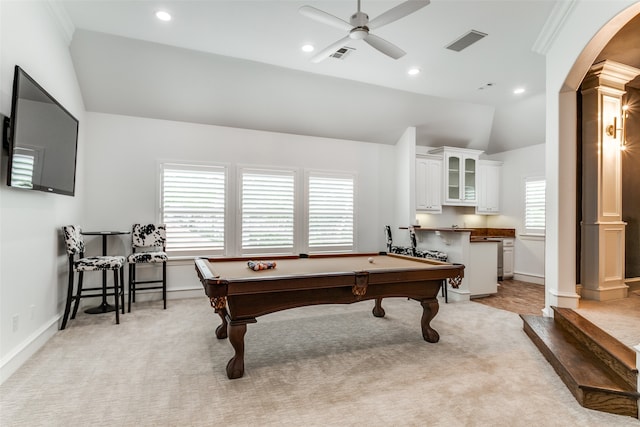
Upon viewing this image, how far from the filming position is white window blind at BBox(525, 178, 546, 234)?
6281mm

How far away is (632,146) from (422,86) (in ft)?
9.16

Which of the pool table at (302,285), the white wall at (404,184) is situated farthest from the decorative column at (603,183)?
the white wall at (404,184)

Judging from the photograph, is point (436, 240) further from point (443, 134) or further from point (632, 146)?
point (632, 146)

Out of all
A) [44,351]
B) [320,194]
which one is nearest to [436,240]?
[320,194]

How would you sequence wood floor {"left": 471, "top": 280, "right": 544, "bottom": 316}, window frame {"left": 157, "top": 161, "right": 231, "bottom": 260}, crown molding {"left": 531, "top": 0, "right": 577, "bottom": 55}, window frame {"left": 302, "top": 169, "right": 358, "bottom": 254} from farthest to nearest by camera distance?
window frame {"left": 302, "top": 169, "right": 358, "bottom": 254}, window frame {"left": 157, "top": 161, "right": 231, "bottom": 260}, wood floor {"left": 471, "top": 280, "right": 544, "bottom": 316}, crown molding {"left": 531, "top": 0, "right": 577, "bottom": 55}

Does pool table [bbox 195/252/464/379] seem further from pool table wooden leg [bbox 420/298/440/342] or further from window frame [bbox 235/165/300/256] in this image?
window frame [bbox 235/165/300/256]

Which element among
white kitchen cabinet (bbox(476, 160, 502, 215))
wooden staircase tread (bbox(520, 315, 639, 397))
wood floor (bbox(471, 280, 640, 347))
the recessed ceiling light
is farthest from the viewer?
white kitchen cabinet (bbox(476, 160, 502, 215))

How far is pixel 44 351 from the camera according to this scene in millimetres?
2941

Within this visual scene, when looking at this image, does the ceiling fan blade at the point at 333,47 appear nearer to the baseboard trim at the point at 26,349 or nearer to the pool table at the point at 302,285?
the pool table at the point at 302,285

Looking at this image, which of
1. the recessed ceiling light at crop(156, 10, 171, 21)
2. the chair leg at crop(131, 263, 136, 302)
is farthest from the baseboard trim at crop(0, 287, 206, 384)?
the recessed ceiling light at crop(156, 10, 171, 21)

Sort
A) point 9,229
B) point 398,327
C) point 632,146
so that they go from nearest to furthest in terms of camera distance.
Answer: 1. point 9,229
2. point 398,327
3. point 632,146

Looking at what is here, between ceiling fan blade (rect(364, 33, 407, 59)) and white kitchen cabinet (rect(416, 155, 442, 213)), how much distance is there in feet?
11.7

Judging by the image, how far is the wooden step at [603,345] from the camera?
216 centimetres

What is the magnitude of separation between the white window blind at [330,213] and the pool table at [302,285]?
7.75 feet
